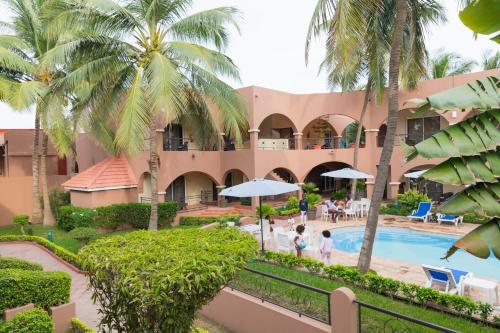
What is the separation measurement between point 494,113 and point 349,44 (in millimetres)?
7207

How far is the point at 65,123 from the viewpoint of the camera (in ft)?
53.1

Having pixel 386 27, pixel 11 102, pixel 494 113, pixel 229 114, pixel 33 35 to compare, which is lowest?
pixel 494 113

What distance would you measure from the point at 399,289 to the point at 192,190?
17.0m

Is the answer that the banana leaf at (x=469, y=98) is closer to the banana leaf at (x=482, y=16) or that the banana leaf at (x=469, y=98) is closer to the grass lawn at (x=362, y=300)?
the banana leaf at (x=482, y=16)

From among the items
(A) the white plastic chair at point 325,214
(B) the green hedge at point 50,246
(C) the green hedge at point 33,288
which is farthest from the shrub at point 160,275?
(A) the white plastic chair at point 325,214

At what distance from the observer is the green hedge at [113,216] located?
16344 millimetres

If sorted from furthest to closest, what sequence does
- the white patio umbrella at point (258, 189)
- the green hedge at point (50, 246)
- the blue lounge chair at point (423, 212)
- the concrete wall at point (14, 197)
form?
the concrete wall at point (14, 197) < the blue lounge chair at point (423, 212) < the green hedge at point (50, 246) < the white patio umbrella at point (258, 189)

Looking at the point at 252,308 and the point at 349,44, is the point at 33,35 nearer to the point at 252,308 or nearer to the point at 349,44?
the point at 349,44

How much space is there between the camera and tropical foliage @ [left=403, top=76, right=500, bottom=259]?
6.42ft

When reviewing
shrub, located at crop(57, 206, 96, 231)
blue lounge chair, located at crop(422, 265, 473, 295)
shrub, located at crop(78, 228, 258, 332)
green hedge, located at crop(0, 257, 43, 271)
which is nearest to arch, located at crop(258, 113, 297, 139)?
shrub, located at crop(57, 206, 96, 231)

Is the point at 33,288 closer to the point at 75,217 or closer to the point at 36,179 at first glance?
the point at 75,217

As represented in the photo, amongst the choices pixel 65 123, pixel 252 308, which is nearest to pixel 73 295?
pixel 252 308

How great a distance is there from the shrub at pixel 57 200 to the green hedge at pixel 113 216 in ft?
6.79

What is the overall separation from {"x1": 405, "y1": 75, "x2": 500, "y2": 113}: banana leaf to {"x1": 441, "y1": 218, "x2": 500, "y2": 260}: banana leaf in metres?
0.71
